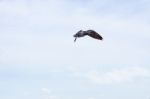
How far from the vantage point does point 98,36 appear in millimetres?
39812

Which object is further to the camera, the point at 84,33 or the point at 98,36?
the point at 98,36

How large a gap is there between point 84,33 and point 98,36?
169 inches

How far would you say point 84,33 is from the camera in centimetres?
3628
